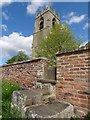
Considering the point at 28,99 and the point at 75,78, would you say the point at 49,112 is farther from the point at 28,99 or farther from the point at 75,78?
the point at 75,78

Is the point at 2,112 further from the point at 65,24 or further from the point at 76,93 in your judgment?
the point at 65,24

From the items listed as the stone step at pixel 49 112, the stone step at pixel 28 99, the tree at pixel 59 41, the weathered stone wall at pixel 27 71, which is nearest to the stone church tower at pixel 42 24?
the tree at pixel 59 41

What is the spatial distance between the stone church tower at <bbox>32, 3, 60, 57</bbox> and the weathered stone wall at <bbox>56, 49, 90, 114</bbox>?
1303 inches

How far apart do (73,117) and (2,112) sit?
1.47 meters

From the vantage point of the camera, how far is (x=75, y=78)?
10.3 feet

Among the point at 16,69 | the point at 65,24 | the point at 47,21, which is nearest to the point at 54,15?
the point at 47,21

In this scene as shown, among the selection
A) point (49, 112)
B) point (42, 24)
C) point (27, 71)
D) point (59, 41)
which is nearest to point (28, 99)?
point (49, 112)

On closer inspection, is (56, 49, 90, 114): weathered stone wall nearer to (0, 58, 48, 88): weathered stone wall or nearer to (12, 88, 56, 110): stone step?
(12, 88, 56, 110): stone step

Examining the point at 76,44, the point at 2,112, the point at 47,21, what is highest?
the point at 47,21

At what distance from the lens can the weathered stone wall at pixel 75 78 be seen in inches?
117

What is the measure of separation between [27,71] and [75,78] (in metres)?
2.23

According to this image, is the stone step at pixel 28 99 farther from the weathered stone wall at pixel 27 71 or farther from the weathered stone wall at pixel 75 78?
the weathered stone wall at pixel 27 71

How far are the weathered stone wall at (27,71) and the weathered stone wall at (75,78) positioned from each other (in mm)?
864

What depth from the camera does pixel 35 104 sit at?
2.99 m
